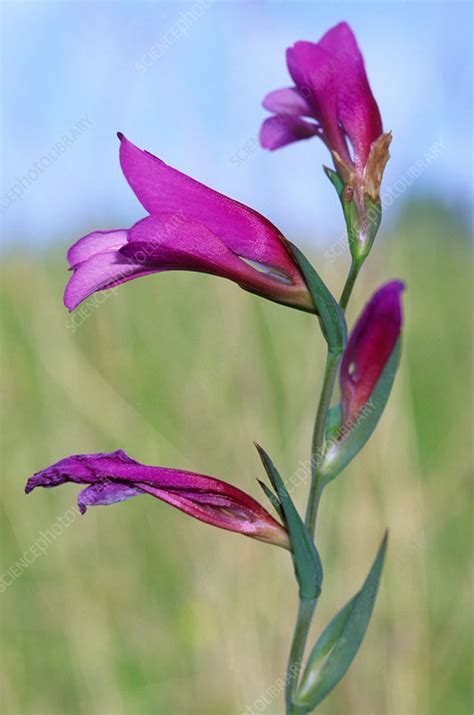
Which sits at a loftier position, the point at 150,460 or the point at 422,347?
the point at 422,347

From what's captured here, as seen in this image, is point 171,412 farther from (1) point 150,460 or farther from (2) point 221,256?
(2) point 221,256

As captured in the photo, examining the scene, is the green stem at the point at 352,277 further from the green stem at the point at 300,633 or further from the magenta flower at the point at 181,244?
the green stem at the point at 300,633

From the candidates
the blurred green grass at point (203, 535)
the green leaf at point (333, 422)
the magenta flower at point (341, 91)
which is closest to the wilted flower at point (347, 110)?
the magenta flower at point (341, 91)

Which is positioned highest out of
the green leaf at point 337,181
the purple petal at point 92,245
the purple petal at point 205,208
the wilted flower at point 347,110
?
the wilted flower at point 347,110

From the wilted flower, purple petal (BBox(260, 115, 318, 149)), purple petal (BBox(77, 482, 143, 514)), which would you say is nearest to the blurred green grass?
purple petal (BBox(260, 115, 318, 149))

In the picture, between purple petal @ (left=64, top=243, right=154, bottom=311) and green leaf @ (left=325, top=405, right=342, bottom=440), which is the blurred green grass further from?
purple petal @ (left=64, top=243, right=154, bottom=311)

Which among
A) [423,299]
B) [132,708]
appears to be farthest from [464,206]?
[423,299]
